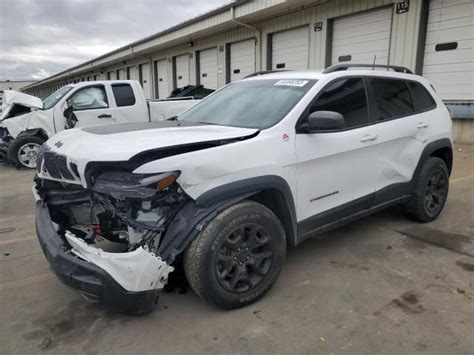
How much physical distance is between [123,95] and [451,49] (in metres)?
7.95

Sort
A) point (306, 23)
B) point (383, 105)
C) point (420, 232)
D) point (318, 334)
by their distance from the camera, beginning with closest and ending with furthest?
point (318, 334)
point (383, 105)
point (420, 232)
point (306, 23)

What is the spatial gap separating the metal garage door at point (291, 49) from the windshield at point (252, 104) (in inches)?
385

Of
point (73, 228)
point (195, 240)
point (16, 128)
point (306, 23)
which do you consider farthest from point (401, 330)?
point (306, 23)

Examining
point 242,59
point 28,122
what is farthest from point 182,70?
point 28,122

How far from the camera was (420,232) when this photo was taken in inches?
177

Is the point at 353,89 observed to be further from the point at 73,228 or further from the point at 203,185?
the point at 73,228

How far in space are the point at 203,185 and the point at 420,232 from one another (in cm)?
300

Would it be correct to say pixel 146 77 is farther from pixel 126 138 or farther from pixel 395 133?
pixel 126 138

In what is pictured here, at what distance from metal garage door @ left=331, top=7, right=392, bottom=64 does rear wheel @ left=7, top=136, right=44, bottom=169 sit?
870cm

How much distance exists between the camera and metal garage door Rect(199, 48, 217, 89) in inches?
717

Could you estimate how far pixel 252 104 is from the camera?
143 inches

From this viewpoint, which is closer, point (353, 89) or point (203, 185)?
point (203, 185)

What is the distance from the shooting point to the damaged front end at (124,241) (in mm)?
2479

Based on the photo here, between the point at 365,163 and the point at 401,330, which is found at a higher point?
the point at 365,163
